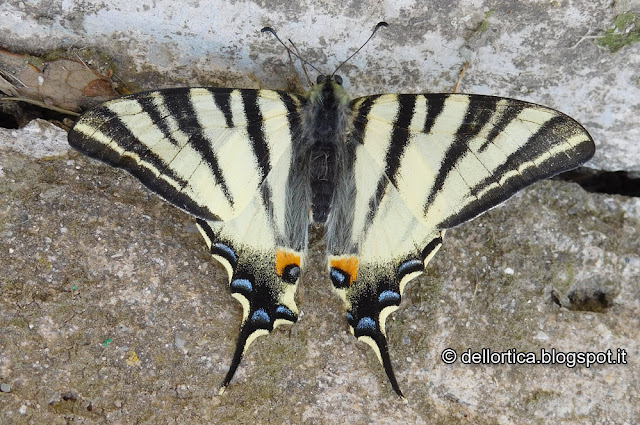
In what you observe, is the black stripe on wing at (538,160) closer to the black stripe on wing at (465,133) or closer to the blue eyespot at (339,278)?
the black stripe on wing at (465,133)

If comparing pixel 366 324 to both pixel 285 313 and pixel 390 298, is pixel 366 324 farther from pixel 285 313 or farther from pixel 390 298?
pixel 285 313

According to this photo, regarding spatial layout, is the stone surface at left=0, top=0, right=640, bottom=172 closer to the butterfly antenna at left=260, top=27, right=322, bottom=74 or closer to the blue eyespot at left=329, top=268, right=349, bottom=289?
the butterfly antenna at left=260, top=27, right=322, bottom=74

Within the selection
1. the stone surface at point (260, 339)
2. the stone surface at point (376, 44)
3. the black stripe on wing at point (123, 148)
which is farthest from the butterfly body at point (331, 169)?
the stone surface at point (376, 44)

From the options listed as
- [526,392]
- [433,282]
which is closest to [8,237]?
[433,282]

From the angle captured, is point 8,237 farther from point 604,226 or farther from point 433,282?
point 604,226

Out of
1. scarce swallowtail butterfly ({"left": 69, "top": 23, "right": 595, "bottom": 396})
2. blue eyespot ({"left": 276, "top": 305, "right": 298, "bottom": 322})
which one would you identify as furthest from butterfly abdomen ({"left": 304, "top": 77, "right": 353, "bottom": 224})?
blue eyespot ({"left": 276, "top": 305, "right": 298, "bottom": 322})

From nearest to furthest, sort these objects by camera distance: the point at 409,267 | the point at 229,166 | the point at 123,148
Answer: the point at 123,148 < the point at 229,166 < the point at 409,267

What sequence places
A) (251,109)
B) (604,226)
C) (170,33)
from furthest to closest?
(604,226), (170,33), (251,109)

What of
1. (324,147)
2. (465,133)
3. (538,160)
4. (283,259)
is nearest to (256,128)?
(324,147)
